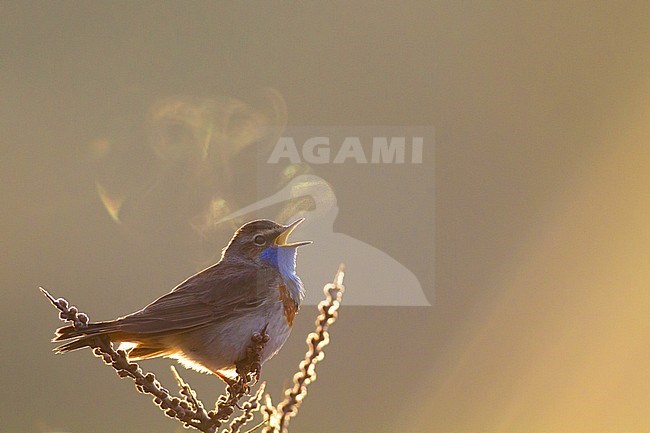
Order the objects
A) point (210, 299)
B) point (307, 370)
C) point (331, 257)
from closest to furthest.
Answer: point (307, 370)
point (210, 299)
point (331, 257)

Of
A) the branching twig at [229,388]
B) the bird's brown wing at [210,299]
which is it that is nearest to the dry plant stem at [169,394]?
the branching twig at [229,388]

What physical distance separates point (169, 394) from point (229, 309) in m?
0.48

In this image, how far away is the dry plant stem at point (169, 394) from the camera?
3.54 ft

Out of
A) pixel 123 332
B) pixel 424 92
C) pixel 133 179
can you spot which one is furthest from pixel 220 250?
pixel 424 92

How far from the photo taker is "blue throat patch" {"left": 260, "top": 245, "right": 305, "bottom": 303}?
1.63 meters

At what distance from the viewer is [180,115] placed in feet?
12.2

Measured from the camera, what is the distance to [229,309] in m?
1.58

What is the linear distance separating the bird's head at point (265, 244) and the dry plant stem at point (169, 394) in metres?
0.42

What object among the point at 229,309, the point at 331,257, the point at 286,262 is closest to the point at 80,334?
the point at 229,309

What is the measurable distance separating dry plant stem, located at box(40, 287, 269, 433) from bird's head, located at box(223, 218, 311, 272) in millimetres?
418

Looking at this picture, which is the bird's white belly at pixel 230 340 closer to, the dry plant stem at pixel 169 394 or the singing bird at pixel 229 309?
the singing bird at pixel 229 309

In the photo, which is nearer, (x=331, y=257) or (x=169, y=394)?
(x=169, y=394)

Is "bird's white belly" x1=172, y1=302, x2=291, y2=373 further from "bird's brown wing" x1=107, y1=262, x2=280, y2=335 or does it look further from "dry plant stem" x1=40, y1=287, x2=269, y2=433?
"dry plant stem" x1=40, y1=287, x2=269, y2=433

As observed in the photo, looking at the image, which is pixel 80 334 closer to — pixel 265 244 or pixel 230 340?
pixel 230 340
